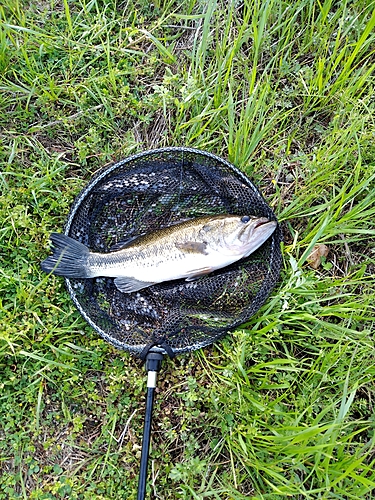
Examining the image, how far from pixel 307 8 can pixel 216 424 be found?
2.81 meters

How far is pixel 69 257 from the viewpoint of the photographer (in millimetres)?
2947

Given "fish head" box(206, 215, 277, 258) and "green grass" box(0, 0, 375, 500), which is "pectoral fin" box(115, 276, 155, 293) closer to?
"green grass" box(0, 0, 375, 500)

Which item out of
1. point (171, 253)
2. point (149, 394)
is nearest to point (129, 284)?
point (171, 253)

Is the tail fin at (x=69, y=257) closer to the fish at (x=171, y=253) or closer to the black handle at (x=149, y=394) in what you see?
the fish at (x=171, y=253)

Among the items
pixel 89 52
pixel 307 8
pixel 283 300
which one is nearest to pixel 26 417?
pixel 283 300

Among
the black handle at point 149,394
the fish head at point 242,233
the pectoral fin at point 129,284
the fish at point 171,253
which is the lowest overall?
the black handle at point 149,394

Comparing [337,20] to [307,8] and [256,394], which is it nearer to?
[307,8]

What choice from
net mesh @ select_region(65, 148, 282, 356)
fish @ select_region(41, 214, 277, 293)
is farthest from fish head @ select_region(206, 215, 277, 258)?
net mesh @ select_region(65, 148, 282, 356)

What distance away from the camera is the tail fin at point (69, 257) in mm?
2943

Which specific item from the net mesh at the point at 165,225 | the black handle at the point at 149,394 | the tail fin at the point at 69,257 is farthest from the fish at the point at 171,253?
the black handle at the point at 149,394

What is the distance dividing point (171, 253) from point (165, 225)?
0.95 ft

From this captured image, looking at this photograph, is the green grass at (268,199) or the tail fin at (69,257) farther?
the tail fin at (69,257)

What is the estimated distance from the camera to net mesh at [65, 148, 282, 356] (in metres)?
2.93

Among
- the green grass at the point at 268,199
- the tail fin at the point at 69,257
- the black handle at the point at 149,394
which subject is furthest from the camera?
the tail fin at the point at 69,257
